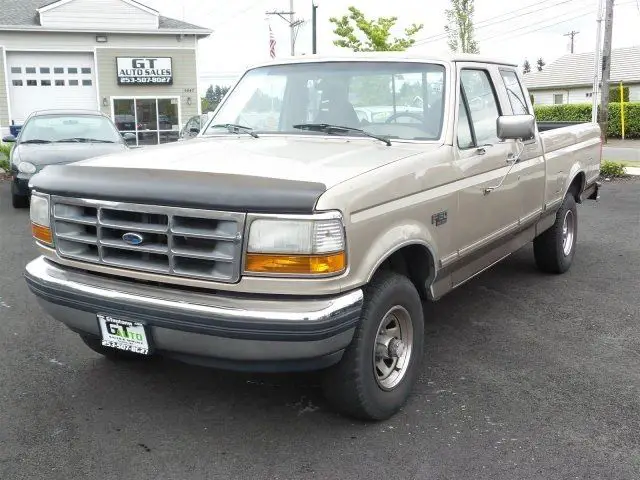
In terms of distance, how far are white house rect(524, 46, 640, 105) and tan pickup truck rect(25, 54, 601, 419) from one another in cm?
4135

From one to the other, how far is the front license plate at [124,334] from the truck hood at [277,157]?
76 centimetres

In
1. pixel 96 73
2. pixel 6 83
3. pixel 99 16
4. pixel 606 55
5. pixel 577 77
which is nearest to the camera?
pixel 606 55

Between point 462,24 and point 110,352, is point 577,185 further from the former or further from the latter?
point 462,24

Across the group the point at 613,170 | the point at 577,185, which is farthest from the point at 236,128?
the point at 613,170

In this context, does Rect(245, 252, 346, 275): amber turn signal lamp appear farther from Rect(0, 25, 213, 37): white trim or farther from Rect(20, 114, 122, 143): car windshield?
Rect(0, 25, 213, 37): white trim

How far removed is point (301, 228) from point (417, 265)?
3.77 ft

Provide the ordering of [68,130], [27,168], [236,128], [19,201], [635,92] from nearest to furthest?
[236,128] < [27,168] < [19,201] < [68,130] < [635,92]

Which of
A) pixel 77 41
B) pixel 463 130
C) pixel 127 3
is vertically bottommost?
pixel 463 130

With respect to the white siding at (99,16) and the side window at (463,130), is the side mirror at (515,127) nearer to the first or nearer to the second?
the side window at (463,130)

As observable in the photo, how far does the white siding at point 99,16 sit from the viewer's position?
2500 cm

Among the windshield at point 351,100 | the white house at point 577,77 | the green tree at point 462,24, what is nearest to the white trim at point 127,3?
the green tree at point 462,24

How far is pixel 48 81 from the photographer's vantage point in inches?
1001

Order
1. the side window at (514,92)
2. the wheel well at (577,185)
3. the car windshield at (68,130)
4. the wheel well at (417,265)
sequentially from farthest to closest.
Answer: the car windshield at (68,130) < the wheel well at (577,185) < the side window at (514,92) < the wheel well at (417,265)

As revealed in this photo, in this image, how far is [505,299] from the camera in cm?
573
